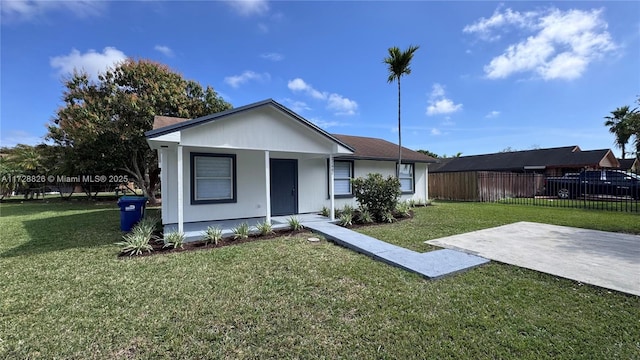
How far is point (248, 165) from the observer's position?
1004 centimetres

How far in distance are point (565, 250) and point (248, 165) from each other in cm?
904

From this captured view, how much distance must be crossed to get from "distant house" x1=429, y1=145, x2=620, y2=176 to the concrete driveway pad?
619 inches

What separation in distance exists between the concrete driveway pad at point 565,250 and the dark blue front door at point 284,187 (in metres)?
5.56

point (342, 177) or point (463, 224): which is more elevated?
point (342, 177)

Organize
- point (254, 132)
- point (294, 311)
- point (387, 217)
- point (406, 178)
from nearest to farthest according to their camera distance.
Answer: point (294, 311) → point (254, 132) → point (387, 217) → point (406, 178)

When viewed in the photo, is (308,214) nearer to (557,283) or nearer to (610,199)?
(557,283)

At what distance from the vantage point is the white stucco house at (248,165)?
7570 mm

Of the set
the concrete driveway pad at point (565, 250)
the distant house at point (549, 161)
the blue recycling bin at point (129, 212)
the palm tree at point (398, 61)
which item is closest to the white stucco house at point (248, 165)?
the blue recycling bin at point (129, 212)

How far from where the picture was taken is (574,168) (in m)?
22.6

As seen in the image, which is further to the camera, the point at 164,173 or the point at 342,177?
the point at 342,177

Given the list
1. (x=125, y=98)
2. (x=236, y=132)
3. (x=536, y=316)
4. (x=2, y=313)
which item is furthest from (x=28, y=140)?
(x=536, y=316)

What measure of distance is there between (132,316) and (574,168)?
29.9 metres

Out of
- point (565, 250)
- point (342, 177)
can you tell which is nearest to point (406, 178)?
point (342, 177)

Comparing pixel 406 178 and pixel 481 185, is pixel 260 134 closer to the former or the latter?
pixel 406 178
